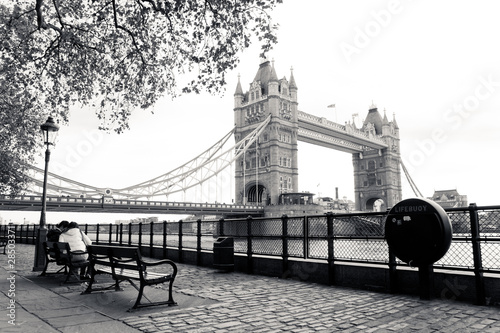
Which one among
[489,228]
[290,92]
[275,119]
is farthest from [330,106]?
[489,228]

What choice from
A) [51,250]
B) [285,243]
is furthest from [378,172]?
[51,250]

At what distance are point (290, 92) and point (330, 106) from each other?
12.3m

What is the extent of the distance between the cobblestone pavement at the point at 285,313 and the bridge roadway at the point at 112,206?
30.8 meters

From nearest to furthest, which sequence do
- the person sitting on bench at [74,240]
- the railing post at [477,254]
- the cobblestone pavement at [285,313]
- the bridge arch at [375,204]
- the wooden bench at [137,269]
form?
the cobblestone pavement at [285,313], the wooden bench at [137,269], the railing post at [477,254], the person sitting on bench at [74,240], the bridge arch at [375,204]

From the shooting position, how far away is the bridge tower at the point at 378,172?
275ft

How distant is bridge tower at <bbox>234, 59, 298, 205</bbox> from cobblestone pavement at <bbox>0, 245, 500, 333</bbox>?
5215 centimetres

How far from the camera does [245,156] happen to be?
64.6 m

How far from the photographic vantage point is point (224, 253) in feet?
28.0

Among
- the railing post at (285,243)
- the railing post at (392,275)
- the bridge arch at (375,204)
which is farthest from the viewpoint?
the bridge arch at (375,204)

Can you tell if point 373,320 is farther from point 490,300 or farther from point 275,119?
point 275,119

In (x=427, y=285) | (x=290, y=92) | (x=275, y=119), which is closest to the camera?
(x=427, y=285)

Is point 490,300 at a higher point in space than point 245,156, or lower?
lower

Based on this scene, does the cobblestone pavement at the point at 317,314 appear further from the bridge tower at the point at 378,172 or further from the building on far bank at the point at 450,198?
the building on far bank at the point at 450,198

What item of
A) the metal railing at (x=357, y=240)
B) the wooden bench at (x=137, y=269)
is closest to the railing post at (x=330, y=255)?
the metal railing at (x=357, y=240)
